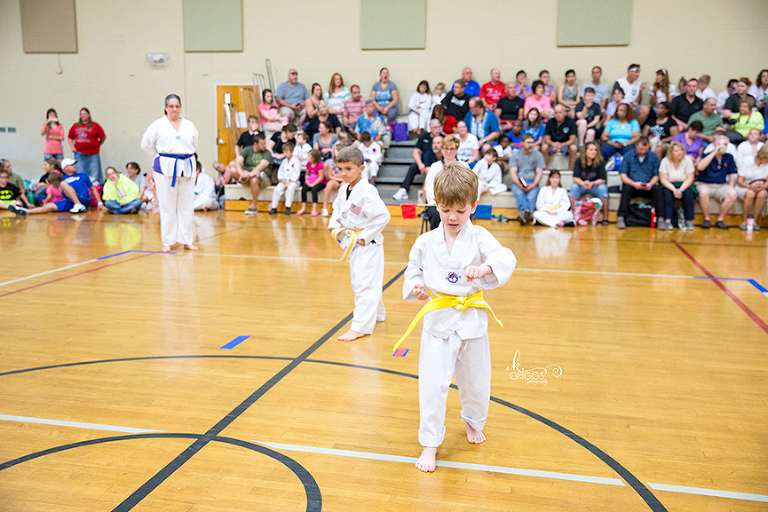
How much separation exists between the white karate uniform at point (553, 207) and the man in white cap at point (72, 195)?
8.40m

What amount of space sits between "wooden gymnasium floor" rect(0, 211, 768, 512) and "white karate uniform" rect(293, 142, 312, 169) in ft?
19.3

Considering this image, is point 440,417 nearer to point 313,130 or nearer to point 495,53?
point 313,130

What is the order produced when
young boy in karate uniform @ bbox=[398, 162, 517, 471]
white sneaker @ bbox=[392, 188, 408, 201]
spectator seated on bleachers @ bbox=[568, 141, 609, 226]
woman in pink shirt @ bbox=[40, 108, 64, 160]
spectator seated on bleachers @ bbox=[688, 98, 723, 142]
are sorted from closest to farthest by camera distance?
young boy in karate uniform @ bbox=[398, 162, 517, 471], spectator seated on bleachers @ bbox=[568, 141, 609, 226], spectator seated on bleachers @ bbox=[688, 98, 723, 142], white sneaker @ bbox=[392, 188, 408, 201], woman in pink shirt @ bbox=[40, 108, 64, 160]

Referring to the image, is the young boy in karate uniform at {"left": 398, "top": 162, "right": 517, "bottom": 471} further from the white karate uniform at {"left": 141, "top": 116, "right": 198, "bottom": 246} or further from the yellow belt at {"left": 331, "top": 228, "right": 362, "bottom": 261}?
the white karate uniform at {"left": 141, "top": 116, "right": 198, "bottom": 246}

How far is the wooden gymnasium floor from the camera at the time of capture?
2.23 meters

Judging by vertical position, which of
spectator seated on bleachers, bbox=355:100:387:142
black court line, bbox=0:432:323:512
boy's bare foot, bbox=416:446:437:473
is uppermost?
spectator seated on bleachers, bbox=355:100:387:142

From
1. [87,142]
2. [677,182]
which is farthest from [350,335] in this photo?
[87,142]

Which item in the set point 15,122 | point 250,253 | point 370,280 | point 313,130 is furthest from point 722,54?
point 15,122

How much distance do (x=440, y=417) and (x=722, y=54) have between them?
1228 cm

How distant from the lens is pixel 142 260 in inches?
262

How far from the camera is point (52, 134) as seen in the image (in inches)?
530

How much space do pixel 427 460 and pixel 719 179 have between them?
9395 mm

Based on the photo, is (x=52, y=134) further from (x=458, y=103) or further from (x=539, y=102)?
(x=539, y=102)

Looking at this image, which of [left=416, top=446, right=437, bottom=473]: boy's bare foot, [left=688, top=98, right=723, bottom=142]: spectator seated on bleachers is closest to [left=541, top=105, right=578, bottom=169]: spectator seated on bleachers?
[left=688, top=98, right=723, bottom=142]: spectator seated on bleachers
